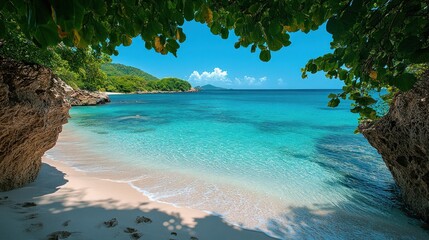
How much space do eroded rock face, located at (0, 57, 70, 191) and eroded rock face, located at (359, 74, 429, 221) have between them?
7.00 m

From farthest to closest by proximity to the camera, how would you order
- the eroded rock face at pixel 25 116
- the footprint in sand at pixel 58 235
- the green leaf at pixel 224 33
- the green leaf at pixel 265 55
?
the eroded rock face at pixel 25 116 → the footprint in sand at pixel 58 235 → the green leaf at pixel 224 33 → the green leaf at pixel 265 55

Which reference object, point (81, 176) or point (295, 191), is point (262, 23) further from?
point (81, 176)

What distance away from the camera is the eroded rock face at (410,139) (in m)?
4.01

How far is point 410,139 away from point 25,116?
7.25 meters

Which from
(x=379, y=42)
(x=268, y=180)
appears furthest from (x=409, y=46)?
(x=268, y=180)

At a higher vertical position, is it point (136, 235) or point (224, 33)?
point (224, 33)

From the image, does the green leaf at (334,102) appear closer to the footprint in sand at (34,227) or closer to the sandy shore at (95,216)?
the sandy shore at (95,216)

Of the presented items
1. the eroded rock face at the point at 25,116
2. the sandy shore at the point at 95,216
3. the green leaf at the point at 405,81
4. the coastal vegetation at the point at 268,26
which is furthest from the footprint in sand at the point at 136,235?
the green leaf at the point at 405,81

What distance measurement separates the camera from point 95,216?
4328 millimetres

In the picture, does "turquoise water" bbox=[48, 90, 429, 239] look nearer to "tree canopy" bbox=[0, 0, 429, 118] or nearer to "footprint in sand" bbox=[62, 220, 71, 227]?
"footprint in sand" bbox=[62, 220, 71, 227]

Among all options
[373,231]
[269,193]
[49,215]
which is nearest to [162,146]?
[269,193]

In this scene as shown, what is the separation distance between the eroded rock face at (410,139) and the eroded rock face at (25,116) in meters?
7.00

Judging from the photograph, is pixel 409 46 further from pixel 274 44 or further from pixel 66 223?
pixel 66 223

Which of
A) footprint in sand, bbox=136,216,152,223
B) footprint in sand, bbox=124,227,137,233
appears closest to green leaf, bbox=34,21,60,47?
footprint in sand, bbox=124,227,137,233
